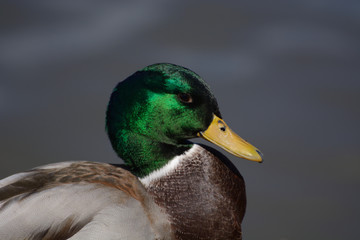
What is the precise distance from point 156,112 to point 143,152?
9.5 inches

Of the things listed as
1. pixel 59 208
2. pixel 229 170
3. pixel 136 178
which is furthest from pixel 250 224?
pixel 59 208

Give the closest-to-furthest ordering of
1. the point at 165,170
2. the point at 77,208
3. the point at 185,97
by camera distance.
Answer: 1. the point at 77,208
2. the point at 185,97
3. the point at 165,170

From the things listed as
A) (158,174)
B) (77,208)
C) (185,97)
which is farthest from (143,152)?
(77,208)

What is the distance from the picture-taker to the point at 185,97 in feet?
10.4

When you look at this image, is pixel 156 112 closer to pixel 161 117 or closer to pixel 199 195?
pixel 161 117

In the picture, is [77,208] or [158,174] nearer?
[77,208]

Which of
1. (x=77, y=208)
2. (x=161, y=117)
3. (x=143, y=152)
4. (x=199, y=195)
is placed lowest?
(x=199, y=195)

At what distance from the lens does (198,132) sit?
3.28 meters

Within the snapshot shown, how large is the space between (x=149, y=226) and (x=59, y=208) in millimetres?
477

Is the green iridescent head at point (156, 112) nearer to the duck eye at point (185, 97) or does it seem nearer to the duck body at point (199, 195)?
the duck eye at point (185, 97)

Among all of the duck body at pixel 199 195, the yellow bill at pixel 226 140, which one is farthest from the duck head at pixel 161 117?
the duck body at pixel 199 195

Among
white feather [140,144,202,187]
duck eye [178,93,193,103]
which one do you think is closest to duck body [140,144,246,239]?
white feather [140,144,202,187]

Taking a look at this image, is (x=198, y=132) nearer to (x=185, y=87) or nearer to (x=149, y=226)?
(x=185, y=87)

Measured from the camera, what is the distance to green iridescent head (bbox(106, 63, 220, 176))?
3172 millimetres
